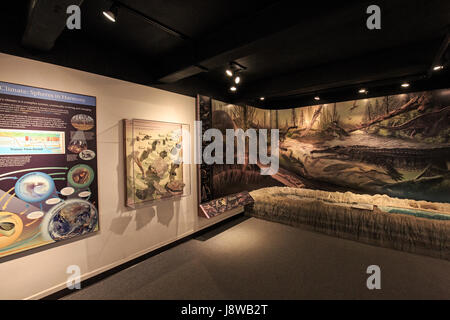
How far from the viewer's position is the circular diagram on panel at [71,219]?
7.03ft

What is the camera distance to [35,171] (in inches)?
79.4

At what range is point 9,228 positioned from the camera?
6.18ft

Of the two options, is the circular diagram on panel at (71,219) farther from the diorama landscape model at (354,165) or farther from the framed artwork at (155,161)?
A: the diorama landscape model at (354,165)

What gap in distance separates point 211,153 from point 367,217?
10.0 ft

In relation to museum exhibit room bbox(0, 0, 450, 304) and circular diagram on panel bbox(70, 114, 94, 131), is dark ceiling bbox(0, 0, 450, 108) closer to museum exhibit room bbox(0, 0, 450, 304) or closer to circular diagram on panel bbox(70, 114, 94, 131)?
museum exhibit room bbox(0, 0, 450, 304)

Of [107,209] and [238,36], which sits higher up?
[238,36]

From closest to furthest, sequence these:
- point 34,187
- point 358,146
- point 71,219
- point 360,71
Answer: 1. point 34,187
2. point 71,219
3. point 360,71
4. point 358,146

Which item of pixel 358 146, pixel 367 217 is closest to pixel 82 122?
pixel 367 217

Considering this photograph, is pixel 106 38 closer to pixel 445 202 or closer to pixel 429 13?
pixel 429 13

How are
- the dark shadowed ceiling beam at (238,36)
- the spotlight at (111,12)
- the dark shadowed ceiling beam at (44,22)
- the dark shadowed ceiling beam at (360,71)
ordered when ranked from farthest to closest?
the dark shadowed ceiling beam at (360,71) → the spotlight at (111,12) → the dark shadowed ceiling beam at (238,36) → the dark shadowed ceiling beam at (44,22)

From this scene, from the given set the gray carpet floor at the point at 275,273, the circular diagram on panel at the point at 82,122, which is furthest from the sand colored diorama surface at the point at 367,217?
the circular diagram on panel at the point at 82,122

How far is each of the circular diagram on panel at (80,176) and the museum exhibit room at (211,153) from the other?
0.04 ft

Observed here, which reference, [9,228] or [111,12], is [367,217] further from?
[9,228]

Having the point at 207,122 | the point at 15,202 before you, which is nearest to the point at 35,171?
the point at 15,202
